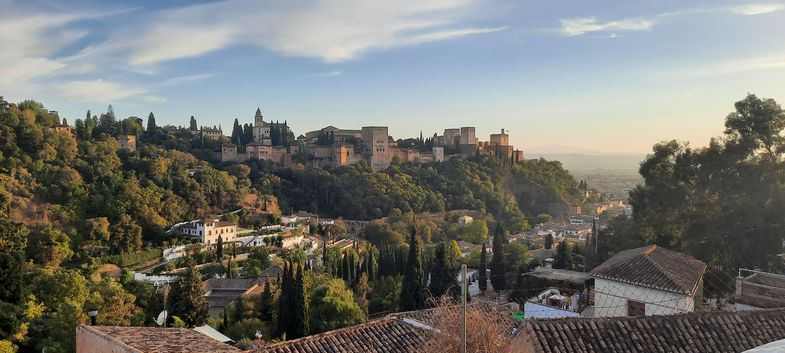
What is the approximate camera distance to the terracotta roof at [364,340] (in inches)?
279

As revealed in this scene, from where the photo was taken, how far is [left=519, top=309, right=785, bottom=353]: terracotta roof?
18.4ft

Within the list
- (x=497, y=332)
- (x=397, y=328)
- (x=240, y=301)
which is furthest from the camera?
(x=240, y=301)

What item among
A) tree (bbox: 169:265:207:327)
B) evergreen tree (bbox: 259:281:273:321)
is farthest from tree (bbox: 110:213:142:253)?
tree (bbox: 169:265:207:327)

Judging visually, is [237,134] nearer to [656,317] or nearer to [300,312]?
[300,312]

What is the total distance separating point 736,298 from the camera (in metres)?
9.40

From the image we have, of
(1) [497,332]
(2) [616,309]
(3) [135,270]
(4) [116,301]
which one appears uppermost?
(1) [497,332]

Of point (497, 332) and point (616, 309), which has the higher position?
point (497, 332)

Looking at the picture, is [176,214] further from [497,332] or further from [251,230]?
[497,332]

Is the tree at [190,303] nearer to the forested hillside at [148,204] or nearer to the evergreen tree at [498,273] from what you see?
the forested hillside at [148,204]

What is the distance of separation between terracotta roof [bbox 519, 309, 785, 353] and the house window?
2550 mm

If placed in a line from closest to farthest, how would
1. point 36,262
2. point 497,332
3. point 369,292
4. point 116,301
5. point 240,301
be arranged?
point 497,332
point 116,301
point 240,301
point 369,292
point 36,262

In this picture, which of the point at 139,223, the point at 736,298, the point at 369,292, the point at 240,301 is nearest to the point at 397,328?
the point at 736,298

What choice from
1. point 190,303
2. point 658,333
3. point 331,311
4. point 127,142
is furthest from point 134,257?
point 658,333

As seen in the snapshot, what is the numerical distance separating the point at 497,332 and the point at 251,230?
37.9 m
